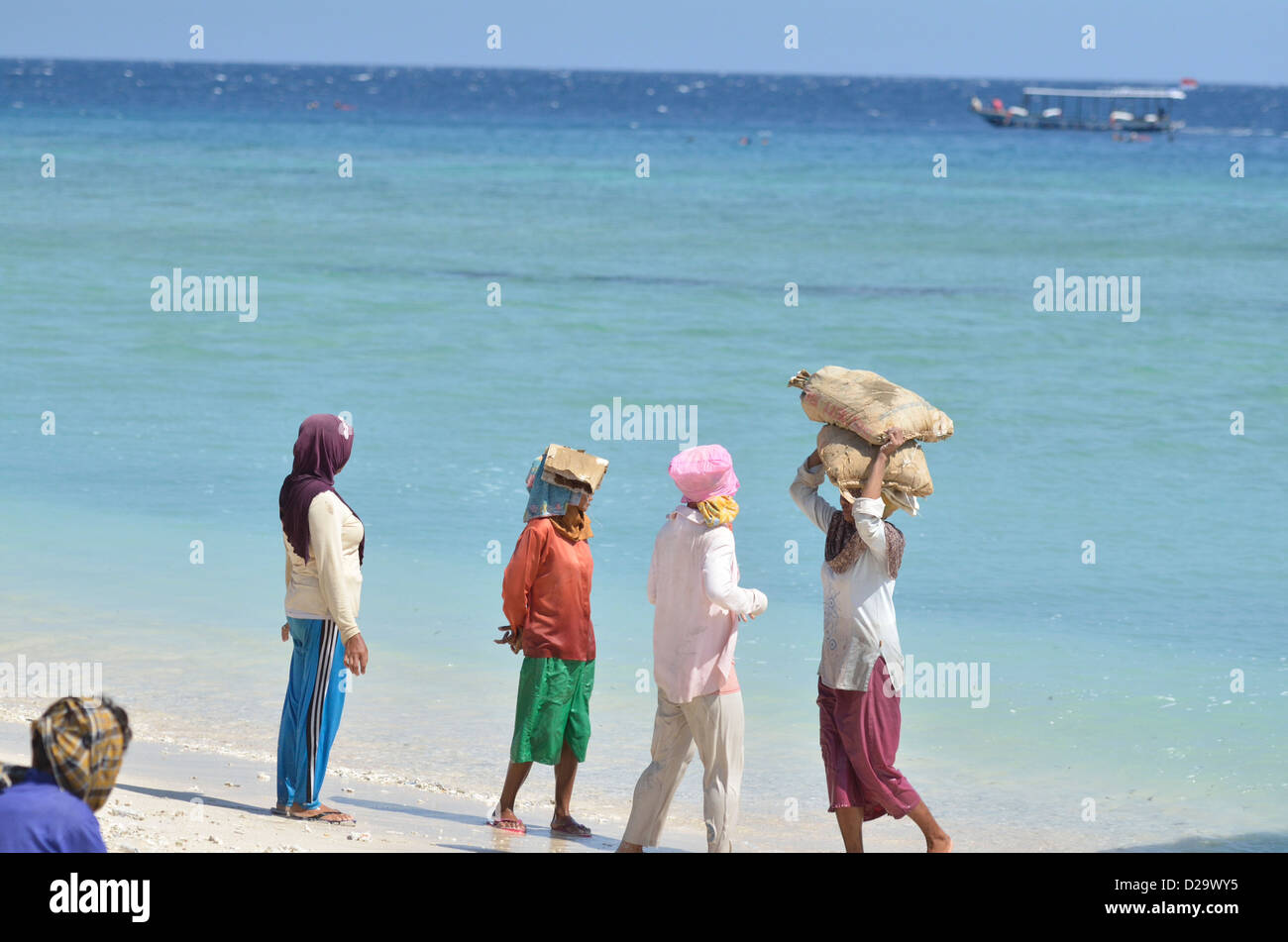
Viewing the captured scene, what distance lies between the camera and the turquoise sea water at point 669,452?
6586 mm

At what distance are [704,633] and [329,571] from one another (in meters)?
1.18

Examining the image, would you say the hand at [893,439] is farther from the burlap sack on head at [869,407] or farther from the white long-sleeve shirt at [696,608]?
the white long-sleeve shirt at [696,608]

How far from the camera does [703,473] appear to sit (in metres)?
4.59

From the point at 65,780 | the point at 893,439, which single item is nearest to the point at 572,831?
the point at 893,439

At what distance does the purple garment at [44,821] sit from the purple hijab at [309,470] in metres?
1.96

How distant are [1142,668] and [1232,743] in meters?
0.98

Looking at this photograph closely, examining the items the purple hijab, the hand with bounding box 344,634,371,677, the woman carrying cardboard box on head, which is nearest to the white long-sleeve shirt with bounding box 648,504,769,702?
the woman carrying cardboard box on head

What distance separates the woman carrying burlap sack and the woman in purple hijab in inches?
57.6

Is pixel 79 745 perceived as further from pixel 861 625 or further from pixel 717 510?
pixel 861 625

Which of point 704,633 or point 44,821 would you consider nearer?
point 44,821

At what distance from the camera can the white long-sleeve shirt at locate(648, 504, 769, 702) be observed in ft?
15.0

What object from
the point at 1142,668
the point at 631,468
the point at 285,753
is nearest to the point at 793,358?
the point at 631,468

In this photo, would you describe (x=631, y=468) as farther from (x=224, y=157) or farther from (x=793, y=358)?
(x=224, y=157)

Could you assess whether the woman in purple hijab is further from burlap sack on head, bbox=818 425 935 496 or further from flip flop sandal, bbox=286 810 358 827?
burlap sack on head, bbox=818 425 935 496
